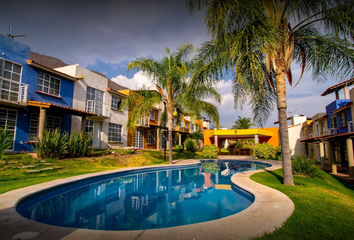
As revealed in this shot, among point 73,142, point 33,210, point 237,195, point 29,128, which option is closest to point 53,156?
point 73,142

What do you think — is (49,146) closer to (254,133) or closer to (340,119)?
(254,133)

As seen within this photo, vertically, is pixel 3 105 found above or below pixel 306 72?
below

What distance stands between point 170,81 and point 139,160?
6735 mm

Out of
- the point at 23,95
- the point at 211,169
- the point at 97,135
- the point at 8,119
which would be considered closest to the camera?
the point at 8,119

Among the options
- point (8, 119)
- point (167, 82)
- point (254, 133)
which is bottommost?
point (8, 119)

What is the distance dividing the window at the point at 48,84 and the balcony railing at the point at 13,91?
123 cm

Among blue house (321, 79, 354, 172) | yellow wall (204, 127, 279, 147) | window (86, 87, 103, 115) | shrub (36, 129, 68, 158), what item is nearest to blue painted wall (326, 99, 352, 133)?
blue house (321, 79, 354, 172)

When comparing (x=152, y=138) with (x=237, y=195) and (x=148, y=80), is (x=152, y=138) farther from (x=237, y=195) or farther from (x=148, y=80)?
(x=237, y=195)

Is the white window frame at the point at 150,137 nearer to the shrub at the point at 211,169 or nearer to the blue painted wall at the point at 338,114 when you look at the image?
the shrub at the point at 211,169

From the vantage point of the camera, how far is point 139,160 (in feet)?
53.0

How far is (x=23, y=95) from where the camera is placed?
12742 millimetres

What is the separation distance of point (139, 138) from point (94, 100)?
877 centimetres

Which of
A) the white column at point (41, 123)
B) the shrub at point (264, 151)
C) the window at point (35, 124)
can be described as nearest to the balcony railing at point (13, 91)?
the window at point (35, 124)

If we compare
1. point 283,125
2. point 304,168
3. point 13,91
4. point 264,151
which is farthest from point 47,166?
point 264,151
